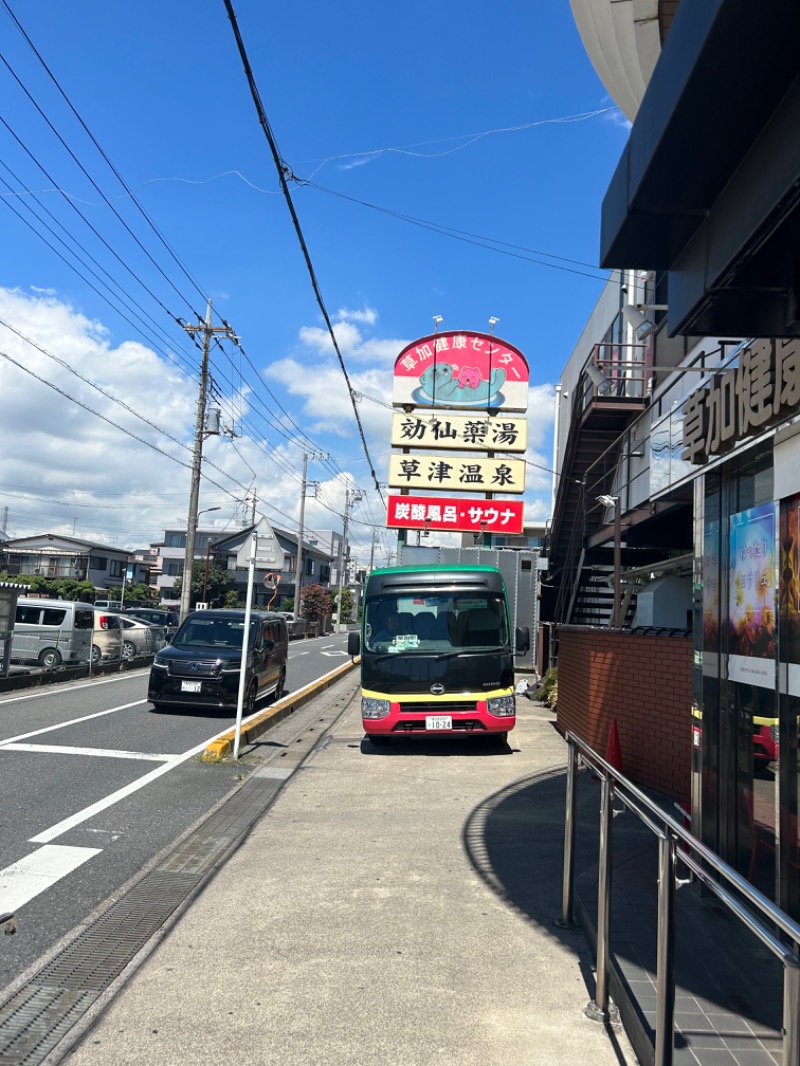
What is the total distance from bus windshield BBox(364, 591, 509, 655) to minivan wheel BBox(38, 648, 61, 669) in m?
11.3

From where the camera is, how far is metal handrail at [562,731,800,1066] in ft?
6.70

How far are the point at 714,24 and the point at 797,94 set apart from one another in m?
0.49

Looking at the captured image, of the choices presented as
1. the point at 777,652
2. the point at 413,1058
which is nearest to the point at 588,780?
the point at 777,652

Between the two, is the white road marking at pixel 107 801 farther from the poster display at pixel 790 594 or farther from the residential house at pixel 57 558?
the residential house at pixel 57 558

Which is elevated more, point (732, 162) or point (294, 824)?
point (732, 162)

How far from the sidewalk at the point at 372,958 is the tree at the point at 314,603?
58030mm

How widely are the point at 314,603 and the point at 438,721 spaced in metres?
55.9

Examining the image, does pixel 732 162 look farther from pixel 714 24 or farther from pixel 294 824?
pixel 294 824

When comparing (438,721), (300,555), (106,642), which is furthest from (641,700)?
(300,555)

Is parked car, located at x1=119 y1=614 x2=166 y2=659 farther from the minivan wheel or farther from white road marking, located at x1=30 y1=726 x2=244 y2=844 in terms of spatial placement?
white road marking, located at x1=30 y1=726 x2=244 y2=844

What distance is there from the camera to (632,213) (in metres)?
3.87

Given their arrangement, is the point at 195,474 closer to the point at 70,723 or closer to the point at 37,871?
the point at 70,723

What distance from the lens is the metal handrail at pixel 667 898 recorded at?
2.04 m

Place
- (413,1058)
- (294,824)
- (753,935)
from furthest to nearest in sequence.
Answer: (294,824) < (413,1058) < (753,935)
